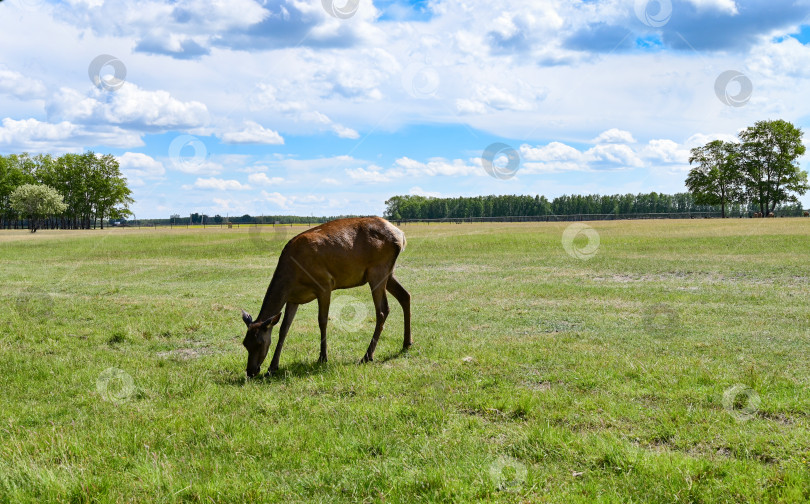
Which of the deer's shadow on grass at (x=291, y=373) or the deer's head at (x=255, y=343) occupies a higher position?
the deer's head at (x=255, y=343)

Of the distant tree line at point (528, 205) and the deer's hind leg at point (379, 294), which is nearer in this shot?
the deer's hind leg at point (379, 294)

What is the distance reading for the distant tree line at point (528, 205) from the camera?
15700 centimetres

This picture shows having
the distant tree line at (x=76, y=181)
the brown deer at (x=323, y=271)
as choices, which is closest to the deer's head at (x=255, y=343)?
the brown deer at (x=323, y=271)

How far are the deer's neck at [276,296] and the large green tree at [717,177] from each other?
107 m

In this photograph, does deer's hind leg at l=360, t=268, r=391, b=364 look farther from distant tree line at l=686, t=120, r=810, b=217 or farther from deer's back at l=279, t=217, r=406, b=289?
distant tree line at l=686, t=120, r=810, b=217

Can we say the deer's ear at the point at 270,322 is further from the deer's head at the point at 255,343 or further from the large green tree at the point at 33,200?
the large green tree at the point at 33,200

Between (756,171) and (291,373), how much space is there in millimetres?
A: 106728

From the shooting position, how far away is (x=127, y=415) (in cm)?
694

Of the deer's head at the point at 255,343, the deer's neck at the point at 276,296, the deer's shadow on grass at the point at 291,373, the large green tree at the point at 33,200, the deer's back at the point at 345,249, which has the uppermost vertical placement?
the large green tree at the point at 33,200

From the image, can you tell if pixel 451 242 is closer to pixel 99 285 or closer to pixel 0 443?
pixel 99 285

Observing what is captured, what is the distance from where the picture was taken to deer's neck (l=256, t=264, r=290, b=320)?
30.9 feet

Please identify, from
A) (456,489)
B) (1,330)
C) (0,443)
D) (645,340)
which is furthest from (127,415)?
(645,340)

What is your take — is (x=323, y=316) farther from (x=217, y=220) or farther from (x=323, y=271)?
(x=217, y=220)

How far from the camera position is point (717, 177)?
102 m
